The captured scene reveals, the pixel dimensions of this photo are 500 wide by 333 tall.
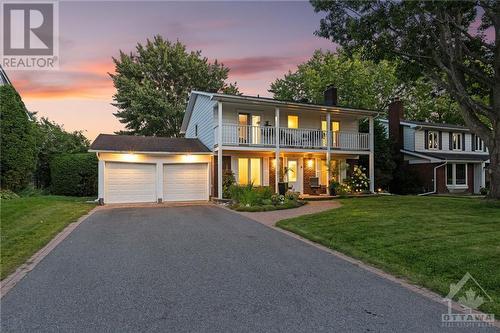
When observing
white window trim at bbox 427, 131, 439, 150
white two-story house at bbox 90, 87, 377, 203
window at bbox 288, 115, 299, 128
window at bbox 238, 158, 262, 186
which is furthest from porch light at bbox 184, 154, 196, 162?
white window trim at bbox 427, 131, 439, 150

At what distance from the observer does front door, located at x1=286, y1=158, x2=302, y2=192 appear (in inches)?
792

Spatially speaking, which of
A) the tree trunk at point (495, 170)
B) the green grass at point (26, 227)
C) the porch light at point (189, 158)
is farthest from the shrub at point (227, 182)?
the tree trunk at point (495, 170)

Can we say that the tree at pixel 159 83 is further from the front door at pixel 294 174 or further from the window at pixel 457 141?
the window at pixel 457 141

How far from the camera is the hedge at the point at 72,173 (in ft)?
66.2

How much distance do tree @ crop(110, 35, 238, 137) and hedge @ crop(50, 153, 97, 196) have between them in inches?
465

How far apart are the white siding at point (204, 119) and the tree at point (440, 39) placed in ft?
25.0

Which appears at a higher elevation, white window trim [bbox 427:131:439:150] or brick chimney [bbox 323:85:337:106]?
brick chimney [bbox 323:85:337:106]

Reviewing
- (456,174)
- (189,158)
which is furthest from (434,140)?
(189,158)

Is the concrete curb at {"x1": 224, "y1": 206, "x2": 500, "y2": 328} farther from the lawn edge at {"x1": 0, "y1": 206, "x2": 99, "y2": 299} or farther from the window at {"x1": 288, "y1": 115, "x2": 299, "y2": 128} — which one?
the window at {"x1": 288, "y1": 115, "x2": 299, "y2": 128}

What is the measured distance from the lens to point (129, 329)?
3.53 metres

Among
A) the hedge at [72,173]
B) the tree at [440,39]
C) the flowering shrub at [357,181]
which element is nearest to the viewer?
the tree at [440,39]

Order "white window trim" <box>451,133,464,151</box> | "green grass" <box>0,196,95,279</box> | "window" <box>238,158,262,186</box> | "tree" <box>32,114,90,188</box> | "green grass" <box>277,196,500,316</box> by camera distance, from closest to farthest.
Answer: "green grass" <box>277,196,500,316</box>, "green grass" <box>0,196,95,279</box>, "window" <box>238,158,262,186</box>, "tree" <box>32,114,90,188</box>, "white window trim" <box>451,133,464,151</box>

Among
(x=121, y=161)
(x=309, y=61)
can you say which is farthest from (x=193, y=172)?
(x=309, y=61)

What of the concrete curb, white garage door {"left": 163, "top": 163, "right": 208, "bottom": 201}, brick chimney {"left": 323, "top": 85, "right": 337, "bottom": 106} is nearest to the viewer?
the concrete curb
